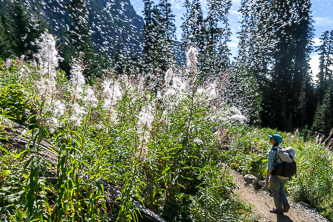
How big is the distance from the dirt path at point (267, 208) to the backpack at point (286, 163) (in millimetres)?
1080

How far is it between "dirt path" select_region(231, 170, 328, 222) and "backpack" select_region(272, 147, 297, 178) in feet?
3.54

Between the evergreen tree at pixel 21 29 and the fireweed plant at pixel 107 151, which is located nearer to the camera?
the fireweed plant at pixel 107 151

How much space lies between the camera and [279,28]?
1305 inches

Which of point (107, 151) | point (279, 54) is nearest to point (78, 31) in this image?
point (107, 151)

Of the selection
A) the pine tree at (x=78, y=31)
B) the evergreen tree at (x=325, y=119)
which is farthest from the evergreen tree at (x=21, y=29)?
the evergreen tree at (x=325, y=119)

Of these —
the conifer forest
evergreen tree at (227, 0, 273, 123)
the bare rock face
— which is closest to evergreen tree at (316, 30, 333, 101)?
the conifer forest

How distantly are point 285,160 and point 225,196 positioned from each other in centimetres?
172

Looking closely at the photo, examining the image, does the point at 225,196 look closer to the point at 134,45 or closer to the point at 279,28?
the point at 279,28

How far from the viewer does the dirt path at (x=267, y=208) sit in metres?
4.84

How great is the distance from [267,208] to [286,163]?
1696mm

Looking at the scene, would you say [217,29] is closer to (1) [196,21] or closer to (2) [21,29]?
(1) [196,21]

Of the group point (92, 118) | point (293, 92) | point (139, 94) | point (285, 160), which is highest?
point (293, 92)

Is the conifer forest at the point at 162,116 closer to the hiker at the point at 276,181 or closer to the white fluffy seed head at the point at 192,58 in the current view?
the white fluffy seed head at the point at 192,58

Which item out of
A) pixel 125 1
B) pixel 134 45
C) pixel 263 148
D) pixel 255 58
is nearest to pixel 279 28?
pixel 255 58
